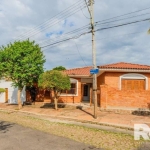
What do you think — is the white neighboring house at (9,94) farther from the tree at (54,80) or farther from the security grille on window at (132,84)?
the security grille on window at (132,84)

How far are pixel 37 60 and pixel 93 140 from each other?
1345 cm

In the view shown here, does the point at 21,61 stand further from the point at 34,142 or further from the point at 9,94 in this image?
the point at 34,142

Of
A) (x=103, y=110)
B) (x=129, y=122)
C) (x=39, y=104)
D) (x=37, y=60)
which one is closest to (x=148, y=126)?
(x=129, y=122)

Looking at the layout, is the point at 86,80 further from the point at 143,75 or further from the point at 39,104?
the point at 143,75

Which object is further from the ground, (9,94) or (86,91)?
(86,91)

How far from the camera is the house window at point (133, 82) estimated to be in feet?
58.1

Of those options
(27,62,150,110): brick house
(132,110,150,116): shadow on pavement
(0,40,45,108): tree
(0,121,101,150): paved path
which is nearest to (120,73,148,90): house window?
(27,62,150,110): brick house

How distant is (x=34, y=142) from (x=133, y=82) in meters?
12.5

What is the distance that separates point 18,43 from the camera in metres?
19.6

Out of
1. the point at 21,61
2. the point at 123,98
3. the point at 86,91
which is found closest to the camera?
the point at 123,98

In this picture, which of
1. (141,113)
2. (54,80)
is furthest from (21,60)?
(141,113)

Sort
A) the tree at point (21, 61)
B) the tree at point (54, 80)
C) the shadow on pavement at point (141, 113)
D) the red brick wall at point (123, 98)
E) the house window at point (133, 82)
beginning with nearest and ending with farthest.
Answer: the shadow on pavement at point (141, 113), the red brick wall at point (123, 98), the tree at point (54, 80), the house window at point (133, 82), the tree at point (21, 61)

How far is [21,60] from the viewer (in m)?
19.0

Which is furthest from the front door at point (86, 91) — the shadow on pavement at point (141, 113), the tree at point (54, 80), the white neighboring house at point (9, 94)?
the shadow on pavement at point (141, 113)
